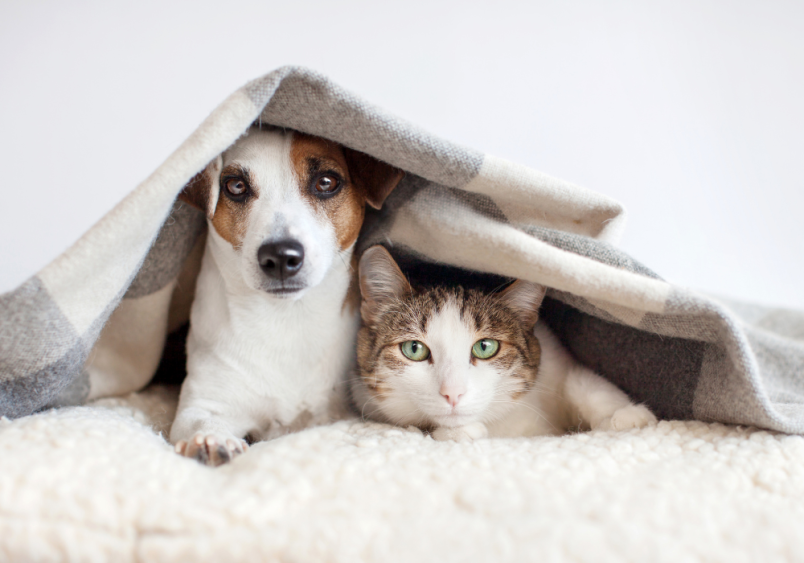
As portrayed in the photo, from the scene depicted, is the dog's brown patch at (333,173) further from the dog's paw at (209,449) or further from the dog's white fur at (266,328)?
the dog's paw at (209,449)

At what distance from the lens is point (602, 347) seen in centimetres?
109

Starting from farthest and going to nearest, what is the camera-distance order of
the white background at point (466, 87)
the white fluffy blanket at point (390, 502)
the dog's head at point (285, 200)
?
the white background at point (466, 87) < the dog's head at point (285, 200) < the white fluffy blanket at point (390, 502)

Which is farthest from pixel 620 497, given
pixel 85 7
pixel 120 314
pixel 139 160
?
pixel 85 7

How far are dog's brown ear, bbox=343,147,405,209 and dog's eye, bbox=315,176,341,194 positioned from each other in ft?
0.18

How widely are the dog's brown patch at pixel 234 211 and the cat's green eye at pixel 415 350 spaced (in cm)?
40

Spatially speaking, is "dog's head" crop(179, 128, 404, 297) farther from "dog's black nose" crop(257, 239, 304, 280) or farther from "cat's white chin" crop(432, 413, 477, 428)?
"cat's white chin" crop(432, 413, 477, 428)

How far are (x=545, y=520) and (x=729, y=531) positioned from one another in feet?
0.75

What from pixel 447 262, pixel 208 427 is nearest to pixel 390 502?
pixel 208 427

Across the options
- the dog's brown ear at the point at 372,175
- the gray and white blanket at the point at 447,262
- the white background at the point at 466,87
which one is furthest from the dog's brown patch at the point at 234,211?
the white background at the point at 466,87

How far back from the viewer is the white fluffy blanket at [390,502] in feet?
1.86

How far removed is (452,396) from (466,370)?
3.0 inches

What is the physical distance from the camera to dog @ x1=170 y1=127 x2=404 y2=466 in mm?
921

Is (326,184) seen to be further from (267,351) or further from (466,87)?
(466,87)

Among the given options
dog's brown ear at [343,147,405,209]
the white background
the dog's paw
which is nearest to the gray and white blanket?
dog's brown ear at [343,147,405,209]
